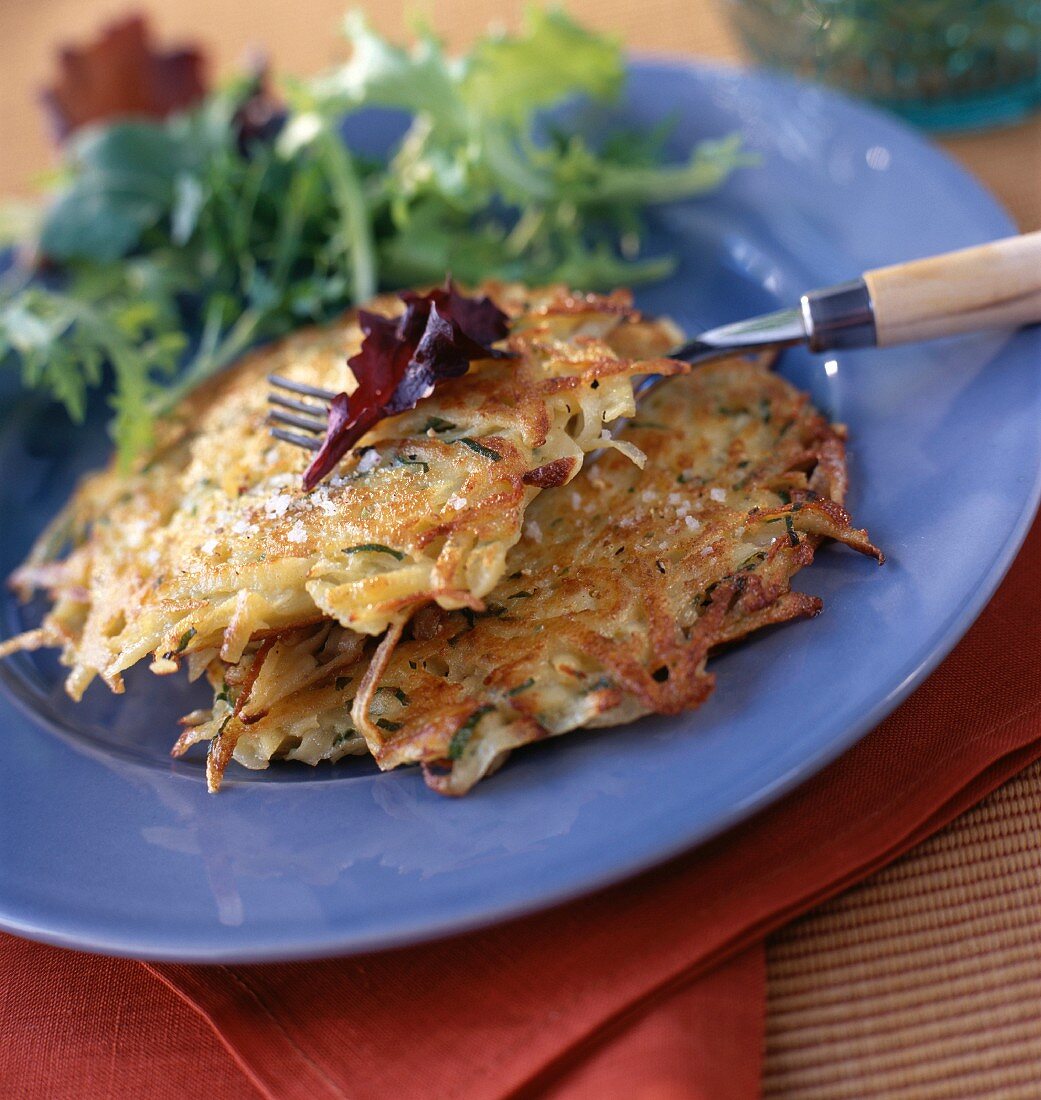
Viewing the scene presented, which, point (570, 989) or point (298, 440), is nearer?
point (570, 989)

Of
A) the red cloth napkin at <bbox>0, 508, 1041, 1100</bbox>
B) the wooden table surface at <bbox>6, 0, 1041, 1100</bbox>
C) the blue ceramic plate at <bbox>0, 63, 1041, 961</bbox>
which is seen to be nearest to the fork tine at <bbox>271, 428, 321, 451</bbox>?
the blue ceramic plate at <bbox>0, 63, 1041, 961</bbox>

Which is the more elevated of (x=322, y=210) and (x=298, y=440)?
(x=298, y=440)

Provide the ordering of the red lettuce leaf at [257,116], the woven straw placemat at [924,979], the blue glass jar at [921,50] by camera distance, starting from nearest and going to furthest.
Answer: the woven straw placemat at [924,979]
the blue glass jar at [921,50]
the red lettuce leaf at [257,116]

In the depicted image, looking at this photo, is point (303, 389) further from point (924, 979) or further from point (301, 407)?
point (924, 979)

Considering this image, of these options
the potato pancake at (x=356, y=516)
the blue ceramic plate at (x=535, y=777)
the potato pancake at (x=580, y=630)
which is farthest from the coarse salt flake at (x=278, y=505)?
the blue ceramic plate at (x=535, y=777)

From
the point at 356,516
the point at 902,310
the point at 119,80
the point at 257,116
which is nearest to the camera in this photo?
the point at 356,516

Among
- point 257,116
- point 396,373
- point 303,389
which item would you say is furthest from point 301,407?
point 257,116

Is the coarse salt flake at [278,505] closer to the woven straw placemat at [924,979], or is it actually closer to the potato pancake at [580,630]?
the potato pancake at [580,630]
